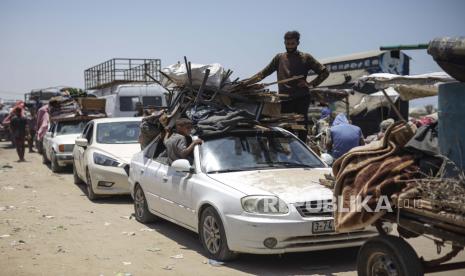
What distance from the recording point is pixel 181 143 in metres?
7.29

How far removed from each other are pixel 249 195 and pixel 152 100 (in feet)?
54.4

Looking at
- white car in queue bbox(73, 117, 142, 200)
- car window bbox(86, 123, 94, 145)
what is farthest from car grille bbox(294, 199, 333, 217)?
car window bbox(86, 123, 94, 145)

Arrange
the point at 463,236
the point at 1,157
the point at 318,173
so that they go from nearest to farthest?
1. the point at 463,236
2. the point at 318,173
3. the point at 1,157

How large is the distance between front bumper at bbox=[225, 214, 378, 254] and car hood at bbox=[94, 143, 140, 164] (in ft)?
18.4

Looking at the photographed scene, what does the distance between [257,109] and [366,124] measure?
13092mm

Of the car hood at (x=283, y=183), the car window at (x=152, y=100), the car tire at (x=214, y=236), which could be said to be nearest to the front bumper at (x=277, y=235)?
the car tire at (x=214, y=236)

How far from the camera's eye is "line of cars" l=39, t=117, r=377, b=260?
5.71 m

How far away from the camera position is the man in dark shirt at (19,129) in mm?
19906

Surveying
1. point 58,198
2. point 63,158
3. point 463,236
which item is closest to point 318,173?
point 463,236

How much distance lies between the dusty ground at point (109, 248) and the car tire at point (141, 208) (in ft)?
0.44

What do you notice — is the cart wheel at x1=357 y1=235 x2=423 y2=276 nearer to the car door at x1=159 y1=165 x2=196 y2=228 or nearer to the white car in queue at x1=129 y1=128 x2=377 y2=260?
the white car in queue at x1=129 y1=128 x2=377 y2=260

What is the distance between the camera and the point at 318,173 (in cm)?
679

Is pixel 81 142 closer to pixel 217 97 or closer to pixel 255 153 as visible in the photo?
pixel 217 97

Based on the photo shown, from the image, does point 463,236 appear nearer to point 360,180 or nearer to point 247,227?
point 360,180
